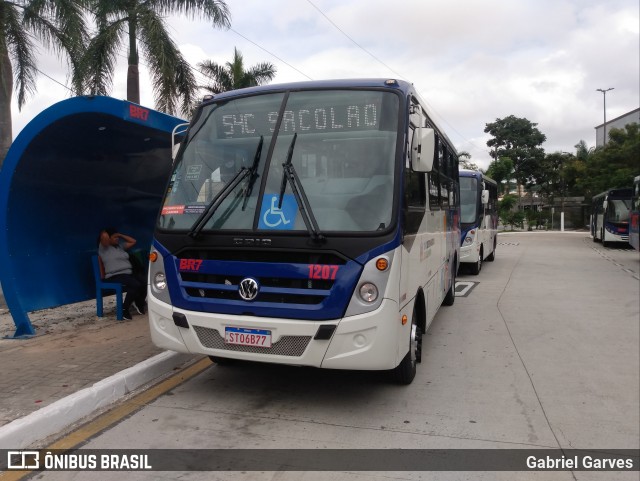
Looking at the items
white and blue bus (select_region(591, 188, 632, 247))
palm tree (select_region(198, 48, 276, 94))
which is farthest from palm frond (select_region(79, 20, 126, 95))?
white and blue bus (select_region(591, 188, 632, 247))

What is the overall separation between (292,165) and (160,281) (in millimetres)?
1548

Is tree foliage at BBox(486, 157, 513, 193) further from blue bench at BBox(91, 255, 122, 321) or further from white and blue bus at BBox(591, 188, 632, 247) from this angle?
blue bench at BBox(91, 255, 122, 321)

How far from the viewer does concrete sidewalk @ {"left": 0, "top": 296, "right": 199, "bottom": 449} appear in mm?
4047

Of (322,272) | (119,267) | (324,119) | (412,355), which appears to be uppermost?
(324,119)

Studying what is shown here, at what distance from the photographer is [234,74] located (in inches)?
945

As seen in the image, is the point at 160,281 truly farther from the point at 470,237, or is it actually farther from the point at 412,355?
the point at 470,237

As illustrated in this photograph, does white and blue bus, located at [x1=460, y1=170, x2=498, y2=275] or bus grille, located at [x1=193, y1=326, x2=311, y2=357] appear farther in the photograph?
white and blue bus, located at [x1=460, y1=170, x2=498, y2=275]

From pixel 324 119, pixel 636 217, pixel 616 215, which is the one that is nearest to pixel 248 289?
pixel 324 119

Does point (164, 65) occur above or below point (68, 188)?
above

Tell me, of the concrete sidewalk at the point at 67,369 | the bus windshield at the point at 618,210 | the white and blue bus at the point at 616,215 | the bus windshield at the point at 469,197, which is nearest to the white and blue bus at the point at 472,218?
the bus windshield at the point at 469,197

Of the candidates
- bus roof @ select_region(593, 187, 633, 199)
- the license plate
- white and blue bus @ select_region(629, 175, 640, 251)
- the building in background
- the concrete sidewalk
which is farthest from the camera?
the building in background

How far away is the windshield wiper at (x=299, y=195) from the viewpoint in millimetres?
4156

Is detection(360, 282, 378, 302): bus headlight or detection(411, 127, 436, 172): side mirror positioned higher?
detection(411, 127, 436, 172): side mirror

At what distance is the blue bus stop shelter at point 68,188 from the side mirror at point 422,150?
11.8ft
